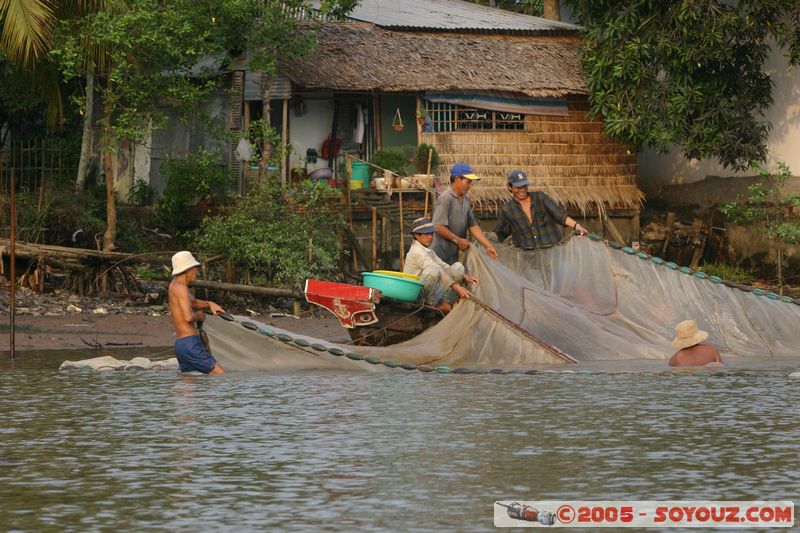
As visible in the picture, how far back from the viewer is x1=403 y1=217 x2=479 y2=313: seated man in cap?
1252 centimetres

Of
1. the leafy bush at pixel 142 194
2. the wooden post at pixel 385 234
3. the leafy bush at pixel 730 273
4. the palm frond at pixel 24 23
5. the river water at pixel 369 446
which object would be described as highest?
the palm frond at pixel 24 23

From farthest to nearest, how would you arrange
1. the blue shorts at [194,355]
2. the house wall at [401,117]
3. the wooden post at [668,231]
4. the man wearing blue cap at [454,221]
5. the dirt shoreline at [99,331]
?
1. the wooden post at [668,231]
2. the house wall at [401,117]
3. the dirt shoreline at [99,331]
4. the man wearing blue cap at [454,221]
5. the blue shorts at [194,355]

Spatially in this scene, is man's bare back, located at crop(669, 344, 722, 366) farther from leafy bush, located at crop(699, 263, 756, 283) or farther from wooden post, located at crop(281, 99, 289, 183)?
leafy bush, located at crop(699, 263, 756, 283)

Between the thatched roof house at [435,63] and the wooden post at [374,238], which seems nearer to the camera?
the wooden post at [374,238]

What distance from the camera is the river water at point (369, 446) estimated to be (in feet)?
22.9

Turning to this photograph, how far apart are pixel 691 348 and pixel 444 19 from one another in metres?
12.9

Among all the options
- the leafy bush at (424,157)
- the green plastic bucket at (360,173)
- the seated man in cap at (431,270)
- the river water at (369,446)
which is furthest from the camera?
the leafy bush at (424,157)

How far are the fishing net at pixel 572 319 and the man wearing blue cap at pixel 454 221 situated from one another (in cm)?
33

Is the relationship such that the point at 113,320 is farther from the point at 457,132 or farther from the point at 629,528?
the point at 629,528

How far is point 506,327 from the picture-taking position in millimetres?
11953

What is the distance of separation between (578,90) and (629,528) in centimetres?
1636

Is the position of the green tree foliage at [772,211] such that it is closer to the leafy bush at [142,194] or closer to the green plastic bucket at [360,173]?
the green plastic bucket at [360,173]

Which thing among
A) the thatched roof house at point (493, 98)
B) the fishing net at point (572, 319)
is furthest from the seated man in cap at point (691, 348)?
the thatched roof house at point (493, 98)

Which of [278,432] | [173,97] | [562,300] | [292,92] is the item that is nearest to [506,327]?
[562,300]
